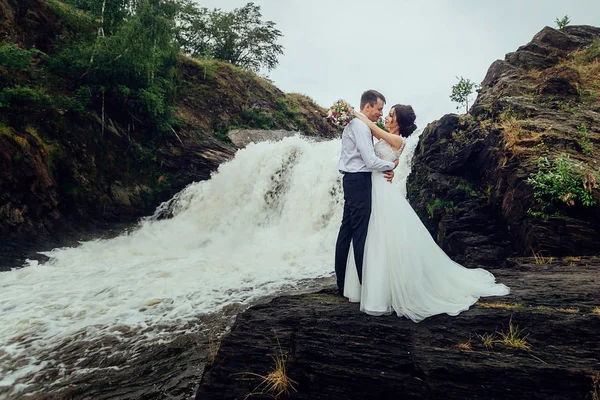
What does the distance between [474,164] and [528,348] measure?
22.8 feet

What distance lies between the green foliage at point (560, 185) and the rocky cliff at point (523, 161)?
15 millimetres

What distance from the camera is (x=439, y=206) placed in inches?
351

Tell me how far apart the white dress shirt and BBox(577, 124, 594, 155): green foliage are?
5668 millimetres

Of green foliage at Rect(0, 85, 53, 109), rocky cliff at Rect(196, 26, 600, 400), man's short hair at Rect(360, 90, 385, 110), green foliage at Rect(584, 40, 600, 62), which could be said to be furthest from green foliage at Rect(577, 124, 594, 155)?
green foliage at Rect(0, 85, 53, 109)

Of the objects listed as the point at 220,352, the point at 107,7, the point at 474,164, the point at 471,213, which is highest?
the point at 107,7

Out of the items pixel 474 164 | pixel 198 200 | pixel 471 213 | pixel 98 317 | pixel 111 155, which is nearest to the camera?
pixel 98 317

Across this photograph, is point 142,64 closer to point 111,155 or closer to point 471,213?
point 111,155

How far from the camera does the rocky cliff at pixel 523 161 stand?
233 inches

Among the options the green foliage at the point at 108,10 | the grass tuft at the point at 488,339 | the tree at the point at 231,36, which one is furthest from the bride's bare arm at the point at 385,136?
the tree at the point at 231,36

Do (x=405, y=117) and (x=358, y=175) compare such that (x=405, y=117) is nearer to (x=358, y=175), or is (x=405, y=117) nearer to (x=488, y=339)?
(x=358, y=175)

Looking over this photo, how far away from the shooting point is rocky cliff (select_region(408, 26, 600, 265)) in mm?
5926

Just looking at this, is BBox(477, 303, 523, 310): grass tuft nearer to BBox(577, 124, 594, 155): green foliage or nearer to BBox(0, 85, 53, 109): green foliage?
BBox(577, 124, 594, 155): green foliage

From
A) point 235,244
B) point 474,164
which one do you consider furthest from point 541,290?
point 235,244

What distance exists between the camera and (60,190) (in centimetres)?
1164
